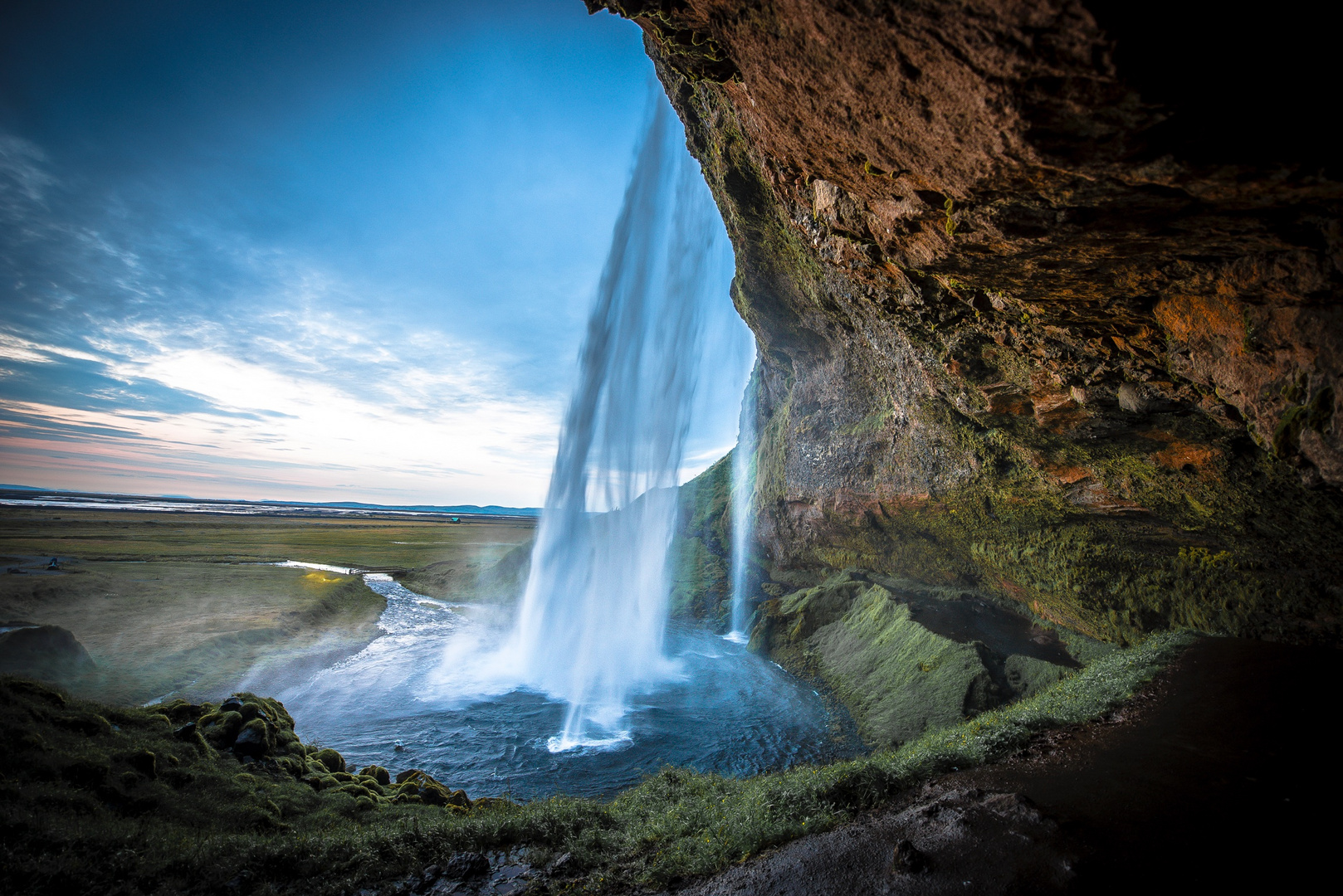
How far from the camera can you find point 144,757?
873 cm

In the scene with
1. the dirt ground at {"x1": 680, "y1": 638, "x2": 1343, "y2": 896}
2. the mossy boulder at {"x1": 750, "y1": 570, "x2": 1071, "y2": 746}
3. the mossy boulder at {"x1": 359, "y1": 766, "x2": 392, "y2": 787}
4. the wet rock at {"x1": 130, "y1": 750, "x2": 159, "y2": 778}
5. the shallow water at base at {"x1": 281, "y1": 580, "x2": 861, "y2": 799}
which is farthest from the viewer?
the mossy boulder at {"x1": 750, "y1": 570, "x2": 1071, "y2": 746}

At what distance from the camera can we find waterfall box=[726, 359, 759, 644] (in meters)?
32.3

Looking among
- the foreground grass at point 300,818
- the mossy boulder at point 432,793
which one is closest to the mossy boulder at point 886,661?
the foreground grass at point 300,818

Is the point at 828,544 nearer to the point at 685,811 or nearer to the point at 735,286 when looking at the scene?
the point at 735,286

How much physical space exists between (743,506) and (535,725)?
24872 millimetres

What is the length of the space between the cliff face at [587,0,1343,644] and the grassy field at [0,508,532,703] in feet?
81.5

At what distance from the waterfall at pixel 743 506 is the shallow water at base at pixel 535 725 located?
26.1ft

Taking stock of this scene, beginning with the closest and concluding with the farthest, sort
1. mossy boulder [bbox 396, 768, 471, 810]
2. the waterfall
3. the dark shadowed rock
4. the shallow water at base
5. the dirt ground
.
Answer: the dirt ground → mossy boulder [bbox 396, 768, 471, 810] → the shallow water at base → the dark shadowed rock → the waterfall

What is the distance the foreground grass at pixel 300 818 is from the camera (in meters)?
6.65

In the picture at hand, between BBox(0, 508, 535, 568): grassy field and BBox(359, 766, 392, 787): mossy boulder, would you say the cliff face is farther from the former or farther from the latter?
BBox(0, 508, 535, 568): grassy field

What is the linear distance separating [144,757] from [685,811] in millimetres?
9687

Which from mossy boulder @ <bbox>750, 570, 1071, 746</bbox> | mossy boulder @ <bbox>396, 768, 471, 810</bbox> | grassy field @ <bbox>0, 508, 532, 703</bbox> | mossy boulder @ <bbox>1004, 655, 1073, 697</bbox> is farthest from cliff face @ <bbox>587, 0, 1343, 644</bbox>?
grassy field @ <bbox>0, 508, 532, 703</bbox>

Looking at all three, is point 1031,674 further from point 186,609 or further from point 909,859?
point 186,609

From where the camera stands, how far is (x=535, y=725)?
16750mm
